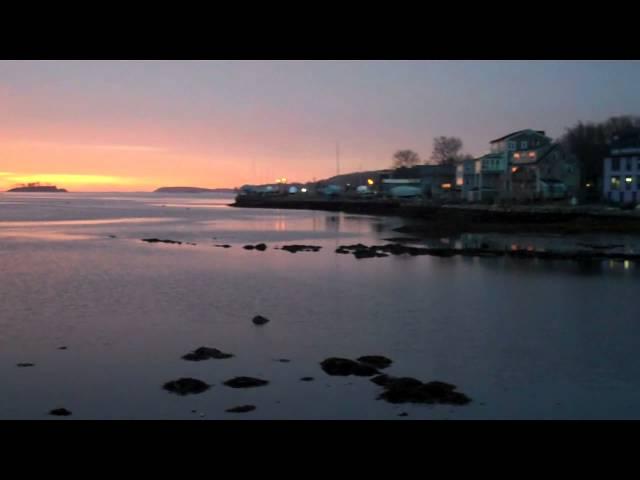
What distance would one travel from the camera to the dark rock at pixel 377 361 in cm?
663

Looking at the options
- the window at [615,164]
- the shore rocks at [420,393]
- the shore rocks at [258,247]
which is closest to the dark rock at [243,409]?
the shore rocks at [420,393]

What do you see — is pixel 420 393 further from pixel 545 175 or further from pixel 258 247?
pixel 545 175

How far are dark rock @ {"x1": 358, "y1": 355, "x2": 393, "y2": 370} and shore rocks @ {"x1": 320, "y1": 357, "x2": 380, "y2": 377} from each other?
168 mm

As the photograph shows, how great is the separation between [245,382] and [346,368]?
3.57 feet

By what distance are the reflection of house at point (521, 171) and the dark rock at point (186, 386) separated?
27950 millimetres

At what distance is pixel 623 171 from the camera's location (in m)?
26.8

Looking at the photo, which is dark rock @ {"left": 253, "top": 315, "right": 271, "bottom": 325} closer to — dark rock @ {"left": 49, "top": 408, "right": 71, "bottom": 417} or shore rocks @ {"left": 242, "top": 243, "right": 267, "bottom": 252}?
dark rock @ {"left": 49, "top": 408, "right": 71, "bottom": 417}

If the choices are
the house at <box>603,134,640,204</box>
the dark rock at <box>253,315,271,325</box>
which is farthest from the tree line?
the dark rock at <box>253,315,271,325</box>

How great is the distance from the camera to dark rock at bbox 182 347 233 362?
6855 millimetres

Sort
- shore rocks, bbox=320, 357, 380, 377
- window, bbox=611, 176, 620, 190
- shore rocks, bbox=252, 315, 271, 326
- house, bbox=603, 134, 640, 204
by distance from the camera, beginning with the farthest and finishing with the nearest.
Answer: window, bbox=611, 176, 620, 190, house, bbox=603, 134, 640, 204, shore rocks, bbox=252, 315, 271, 326, shore rocks, bbox=320, 357, 380, 377

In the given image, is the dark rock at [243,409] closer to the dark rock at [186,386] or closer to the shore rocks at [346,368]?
the dark rock at [186,386]

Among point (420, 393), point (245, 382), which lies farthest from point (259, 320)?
point (420, 393)

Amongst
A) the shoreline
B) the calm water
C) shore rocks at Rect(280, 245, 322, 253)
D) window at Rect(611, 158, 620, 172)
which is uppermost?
window at Rect(611, 158, 620, 172)
